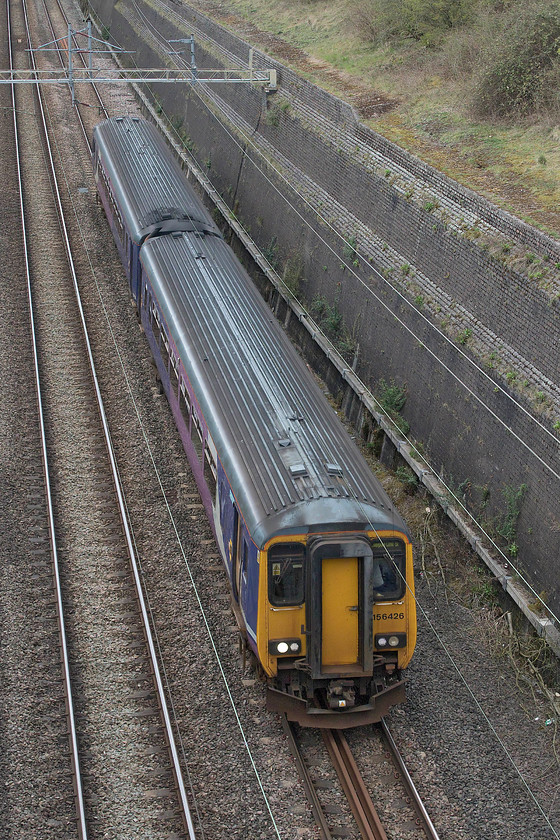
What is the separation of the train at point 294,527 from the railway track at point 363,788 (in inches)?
12.4

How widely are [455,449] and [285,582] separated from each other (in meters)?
5.74

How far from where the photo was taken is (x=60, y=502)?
46.0ft

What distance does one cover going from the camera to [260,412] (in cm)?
1141

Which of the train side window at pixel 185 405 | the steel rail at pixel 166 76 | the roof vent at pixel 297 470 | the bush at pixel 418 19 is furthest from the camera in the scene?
the bush at pixel 418 19

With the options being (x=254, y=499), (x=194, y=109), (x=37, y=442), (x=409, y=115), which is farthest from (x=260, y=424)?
(x=194, y=109)

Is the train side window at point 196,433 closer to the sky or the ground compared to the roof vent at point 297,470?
closer to the ground

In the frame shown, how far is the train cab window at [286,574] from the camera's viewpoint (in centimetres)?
947

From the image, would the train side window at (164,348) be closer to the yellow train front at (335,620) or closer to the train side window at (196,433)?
the train side window at (196,433)

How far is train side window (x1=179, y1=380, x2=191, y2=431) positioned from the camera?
13.3 metres

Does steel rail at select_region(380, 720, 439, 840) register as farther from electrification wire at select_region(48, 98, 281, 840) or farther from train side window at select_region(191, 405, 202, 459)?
train side window at select_region(191, 405, 202, 459)

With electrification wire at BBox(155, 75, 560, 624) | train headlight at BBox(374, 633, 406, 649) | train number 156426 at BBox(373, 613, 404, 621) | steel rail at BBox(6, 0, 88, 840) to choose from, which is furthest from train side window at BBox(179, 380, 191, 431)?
train headlight at BBox(374, 633, 406, 649)

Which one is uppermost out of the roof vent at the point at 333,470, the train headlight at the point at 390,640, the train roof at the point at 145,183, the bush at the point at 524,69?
the bush at the point at 524,69

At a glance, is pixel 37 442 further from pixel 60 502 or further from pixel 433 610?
pixel 433 610

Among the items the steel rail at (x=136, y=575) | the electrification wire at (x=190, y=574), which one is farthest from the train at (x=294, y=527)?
the steel rail at (x=136, y=575)
